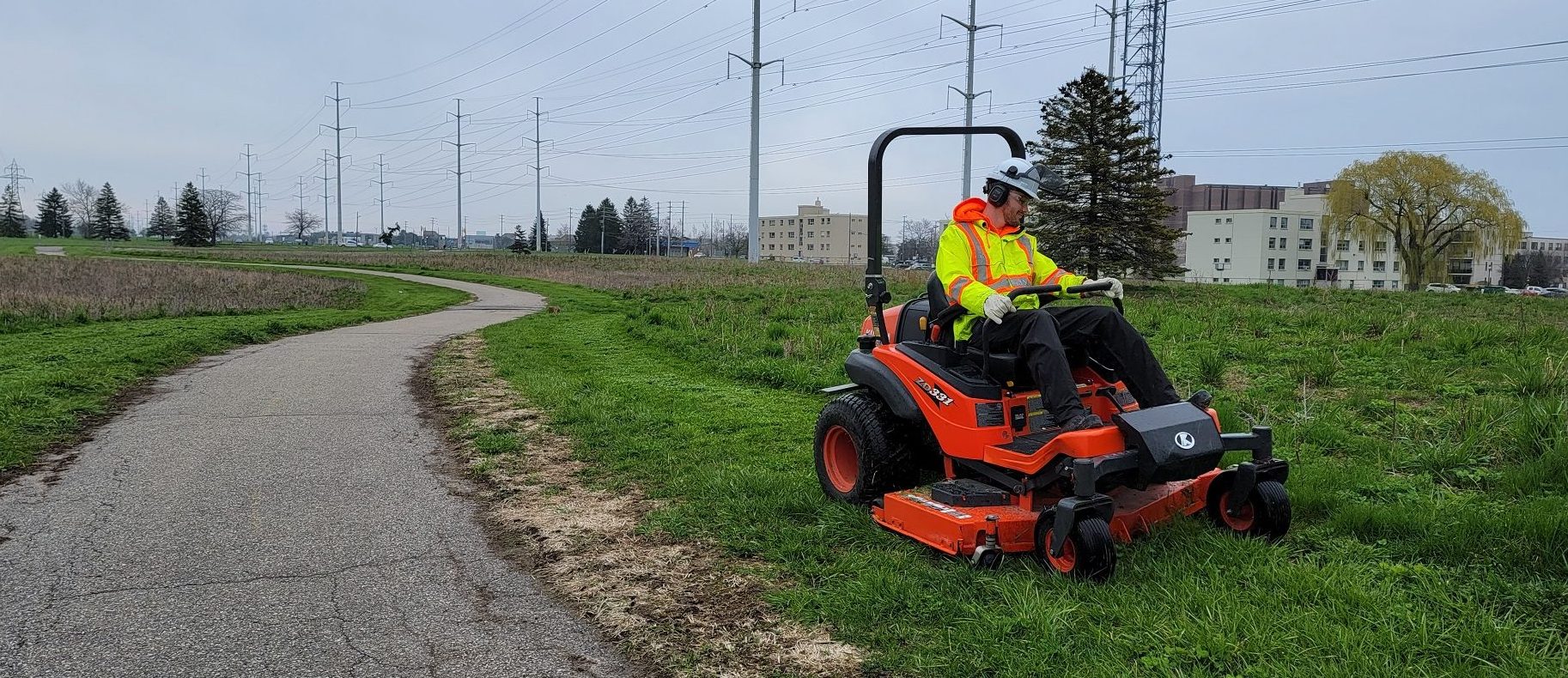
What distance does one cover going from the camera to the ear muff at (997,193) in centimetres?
488

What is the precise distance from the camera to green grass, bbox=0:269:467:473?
25.5ft

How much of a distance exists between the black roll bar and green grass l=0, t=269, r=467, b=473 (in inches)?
233

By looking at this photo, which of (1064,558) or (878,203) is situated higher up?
(878,203)

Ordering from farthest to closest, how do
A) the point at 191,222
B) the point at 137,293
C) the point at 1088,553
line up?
the point at 191,222
the point at 137,293
the point at 1088,553

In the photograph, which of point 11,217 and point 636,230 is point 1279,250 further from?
A: point 11,217

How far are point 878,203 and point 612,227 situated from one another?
108 m

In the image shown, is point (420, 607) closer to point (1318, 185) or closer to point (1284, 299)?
point (1284, 299)

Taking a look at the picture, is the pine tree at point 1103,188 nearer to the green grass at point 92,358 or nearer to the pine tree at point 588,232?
the green grass at point 92,358

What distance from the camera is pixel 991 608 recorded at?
3.88 meters

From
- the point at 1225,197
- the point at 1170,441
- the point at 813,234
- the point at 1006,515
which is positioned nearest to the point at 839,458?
the point at 1006,515

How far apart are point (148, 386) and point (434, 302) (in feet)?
46.4

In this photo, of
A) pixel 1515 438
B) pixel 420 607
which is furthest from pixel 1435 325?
pixel 420 607

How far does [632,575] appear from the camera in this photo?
15.2 ft

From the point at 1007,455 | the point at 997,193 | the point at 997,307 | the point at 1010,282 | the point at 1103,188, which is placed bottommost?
the point at 1007,455
